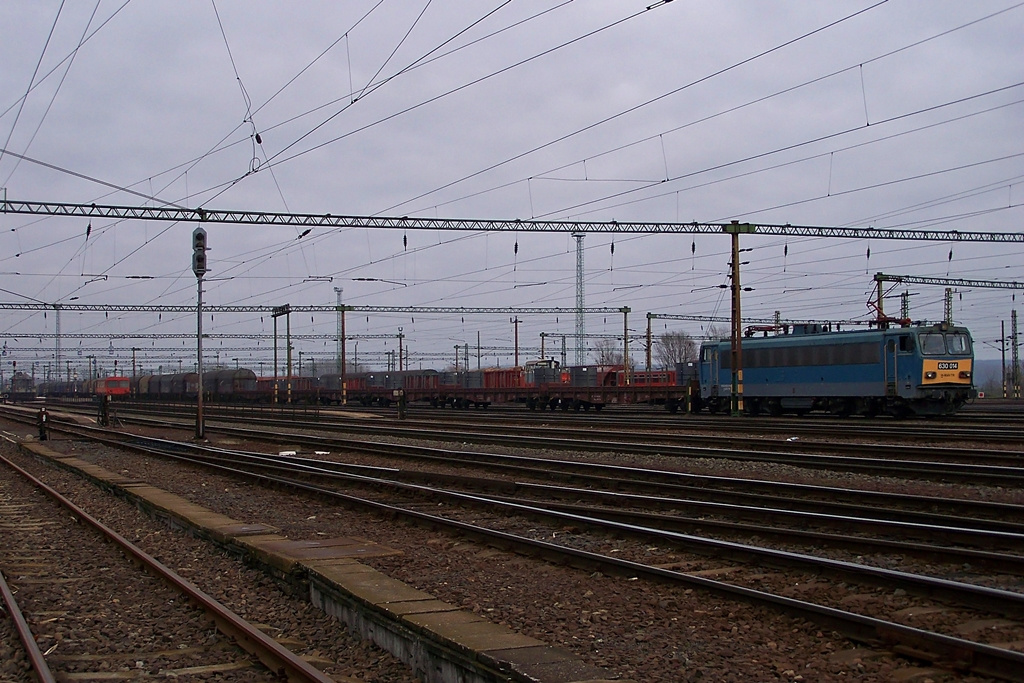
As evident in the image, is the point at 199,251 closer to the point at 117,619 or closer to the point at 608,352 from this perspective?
the point at 117,619

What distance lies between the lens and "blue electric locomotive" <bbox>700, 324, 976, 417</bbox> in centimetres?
2964

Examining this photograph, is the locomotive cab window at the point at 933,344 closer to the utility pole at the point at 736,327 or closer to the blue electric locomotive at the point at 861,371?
the blue electric locomotive at the point at 861,371

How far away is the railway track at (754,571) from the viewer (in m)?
5.98

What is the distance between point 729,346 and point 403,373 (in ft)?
109

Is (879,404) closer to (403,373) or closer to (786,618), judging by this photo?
(786,618)

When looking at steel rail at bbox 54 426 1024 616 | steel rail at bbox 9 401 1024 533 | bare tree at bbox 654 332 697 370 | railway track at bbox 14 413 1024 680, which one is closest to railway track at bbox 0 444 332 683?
railway track at bbox 14 413 1024 680

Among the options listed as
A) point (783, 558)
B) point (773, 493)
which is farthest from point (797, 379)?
point (783, 558)

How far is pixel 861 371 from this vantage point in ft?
102

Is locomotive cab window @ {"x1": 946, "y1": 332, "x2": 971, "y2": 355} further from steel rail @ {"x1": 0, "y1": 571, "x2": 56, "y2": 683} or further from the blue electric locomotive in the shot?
steel rail @ {"x1": 0, "y1": 571, "x2": 56, "y2": 683}

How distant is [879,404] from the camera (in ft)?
104

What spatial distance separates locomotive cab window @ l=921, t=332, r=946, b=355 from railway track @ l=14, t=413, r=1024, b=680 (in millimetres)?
20690

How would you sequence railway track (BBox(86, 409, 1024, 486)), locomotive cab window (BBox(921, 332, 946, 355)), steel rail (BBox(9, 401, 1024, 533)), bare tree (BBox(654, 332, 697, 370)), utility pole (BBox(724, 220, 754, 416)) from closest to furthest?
steel rail (BBox(9, 401, 1024, 533)), railway track (BBox(86, 409, 1024, 486)), locomotive cab window (BBox(921, 332, 946, 355)), utility pole (BBox(724, 220, 754, 416)), bare tree (BBox(654, 332, 697, 370))

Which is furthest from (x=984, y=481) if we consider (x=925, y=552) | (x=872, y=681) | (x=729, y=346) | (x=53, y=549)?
(x=729, y=346)

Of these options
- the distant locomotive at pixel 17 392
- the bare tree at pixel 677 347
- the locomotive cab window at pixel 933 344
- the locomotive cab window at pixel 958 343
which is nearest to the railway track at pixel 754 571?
the locomotive cab window at pixel 933 344
